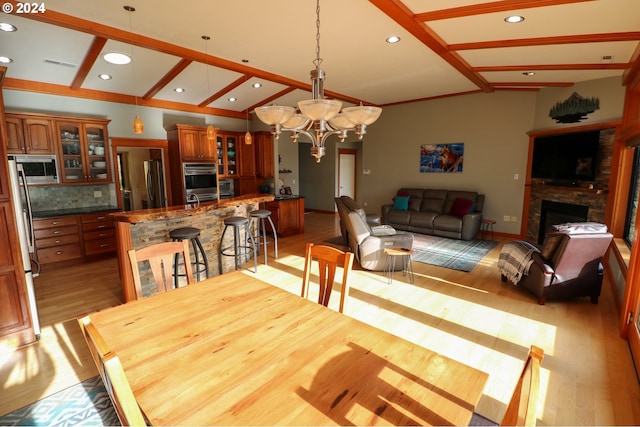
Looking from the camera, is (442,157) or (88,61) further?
(442,157)

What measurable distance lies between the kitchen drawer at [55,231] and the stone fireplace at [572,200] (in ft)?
25.8

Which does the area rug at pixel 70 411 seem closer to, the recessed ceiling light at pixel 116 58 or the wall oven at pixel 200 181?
the recessed ceiling light at pixel 116 58

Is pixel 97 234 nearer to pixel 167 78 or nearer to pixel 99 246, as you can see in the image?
pixel 99 246

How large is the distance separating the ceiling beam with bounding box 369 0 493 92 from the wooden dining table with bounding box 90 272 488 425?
2.84 meters

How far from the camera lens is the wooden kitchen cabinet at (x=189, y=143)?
19.9 feet

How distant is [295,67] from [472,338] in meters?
4.42

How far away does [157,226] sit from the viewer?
A: 11.9 ft

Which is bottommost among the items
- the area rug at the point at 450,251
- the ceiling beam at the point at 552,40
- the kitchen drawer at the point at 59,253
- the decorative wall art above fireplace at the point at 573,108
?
the area rug at the point at 450,251

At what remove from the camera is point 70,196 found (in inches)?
205

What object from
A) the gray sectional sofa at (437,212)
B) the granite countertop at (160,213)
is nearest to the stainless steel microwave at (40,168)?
the granite countertop at (160,213)

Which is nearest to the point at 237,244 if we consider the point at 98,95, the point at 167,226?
the point at 167,226

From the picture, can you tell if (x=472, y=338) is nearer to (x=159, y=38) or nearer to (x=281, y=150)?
(x=159, y=38)

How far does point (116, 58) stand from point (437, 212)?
6214 mm

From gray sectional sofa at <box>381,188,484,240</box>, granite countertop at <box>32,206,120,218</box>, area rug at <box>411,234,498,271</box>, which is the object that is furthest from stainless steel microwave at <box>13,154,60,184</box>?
gray sectional sofa at <box>381,188,484,240</box>
